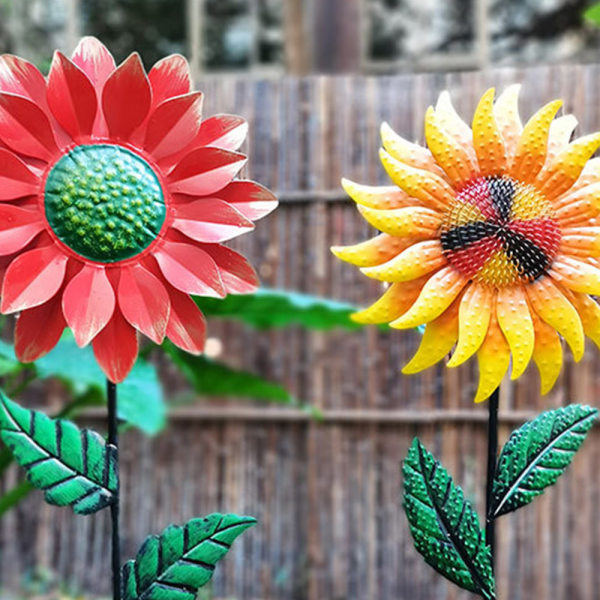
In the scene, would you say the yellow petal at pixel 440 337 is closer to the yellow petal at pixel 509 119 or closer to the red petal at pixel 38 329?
the yellow petal at pixel 509 119

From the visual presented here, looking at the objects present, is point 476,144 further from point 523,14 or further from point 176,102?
point 523,14

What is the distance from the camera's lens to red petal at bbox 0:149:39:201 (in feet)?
3.10

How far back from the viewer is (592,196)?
0.96 m

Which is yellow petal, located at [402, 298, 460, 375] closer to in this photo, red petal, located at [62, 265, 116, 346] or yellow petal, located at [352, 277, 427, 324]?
yellow petal, located at [352, 277, 427, 324]

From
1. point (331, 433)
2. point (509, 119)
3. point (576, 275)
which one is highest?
point (509, 119)

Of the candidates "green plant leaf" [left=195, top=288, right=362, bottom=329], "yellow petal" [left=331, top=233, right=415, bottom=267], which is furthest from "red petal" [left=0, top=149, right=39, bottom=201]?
"green plant leaf" [left=195, top=288, right=362, bottom=329]

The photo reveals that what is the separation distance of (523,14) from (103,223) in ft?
13.9

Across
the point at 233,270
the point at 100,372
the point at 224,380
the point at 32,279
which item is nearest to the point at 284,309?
the point at 224,380

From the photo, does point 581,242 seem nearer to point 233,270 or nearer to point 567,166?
point 567,166

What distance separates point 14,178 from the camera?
95cm

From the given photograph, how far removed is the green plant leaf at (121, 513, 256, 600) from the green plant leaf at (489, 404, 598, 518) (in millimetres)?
325

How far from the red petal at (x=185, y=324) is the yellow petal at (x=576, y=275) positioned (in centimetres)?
44

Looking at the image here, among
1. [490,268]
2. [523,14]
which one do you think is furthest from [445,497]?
[523,14]

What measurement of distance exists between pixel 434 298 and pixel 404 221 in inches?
3.9
